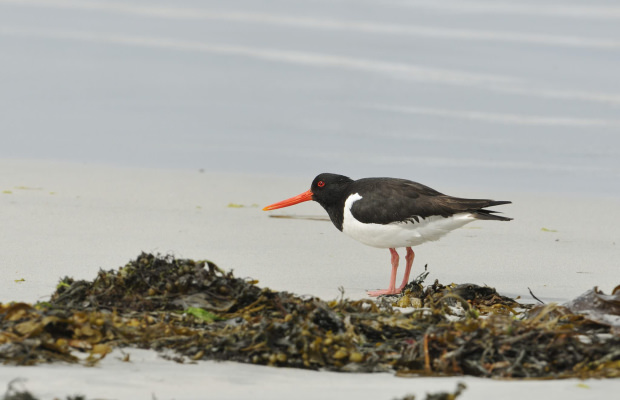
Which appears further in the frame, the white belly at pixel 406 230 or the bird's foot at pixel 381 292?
the white belly at pixel 406 230

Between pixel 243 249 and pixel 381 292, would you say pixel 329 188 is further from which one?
pixel 381 292

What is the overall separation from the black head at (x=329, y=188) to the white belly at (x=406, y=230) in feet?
1.58

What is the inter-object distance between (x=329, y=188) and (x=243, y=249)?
815mm

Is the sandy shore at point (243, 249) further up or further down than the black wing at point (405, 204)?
further down

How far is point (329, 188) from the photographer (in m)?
6.87

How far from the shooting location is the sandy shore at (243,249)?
10.3 feet

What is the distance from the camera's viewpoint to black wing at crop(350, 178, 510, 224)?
243 inches

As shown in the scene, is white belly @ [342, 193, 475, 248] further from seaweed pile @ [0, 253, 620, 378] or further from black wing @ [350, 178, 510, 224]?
seaweed pile @ [0, 253, 620, 378]

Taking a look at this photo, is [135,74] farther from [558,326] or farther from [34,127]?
[558,326]

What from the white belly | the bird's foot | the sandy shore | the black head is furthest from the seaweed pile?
the black head

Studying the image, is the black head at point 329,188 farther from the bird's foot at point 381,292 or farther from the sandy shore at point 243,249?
the bird's foot at point 381,292

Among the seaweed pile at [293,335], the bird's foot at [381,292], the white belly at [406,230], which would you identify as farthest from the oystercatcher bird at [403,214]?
the seaweed pile at [293,335]

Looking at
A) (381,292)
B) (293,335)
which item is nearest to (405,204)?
(381,292)

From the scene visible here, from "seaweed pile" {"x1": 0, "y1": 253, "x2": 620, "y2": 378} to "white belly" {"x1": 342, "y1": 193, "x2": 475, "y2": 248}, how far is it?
2.02 meters
